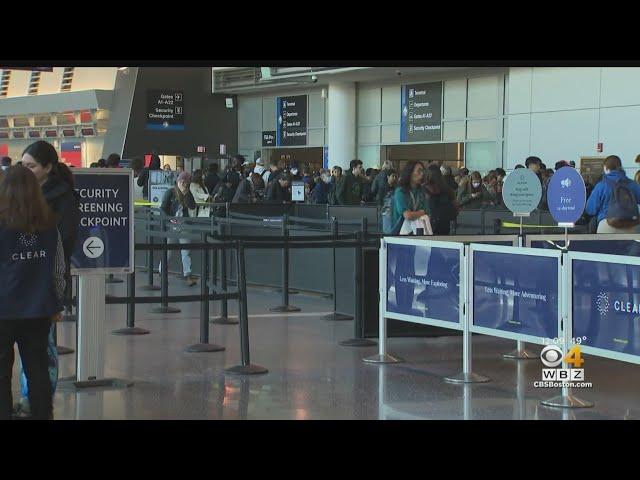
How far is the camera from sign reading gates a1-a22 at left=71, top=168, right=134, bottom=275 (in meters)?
8.95

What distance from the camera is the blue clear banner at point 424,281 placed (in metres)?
9.51

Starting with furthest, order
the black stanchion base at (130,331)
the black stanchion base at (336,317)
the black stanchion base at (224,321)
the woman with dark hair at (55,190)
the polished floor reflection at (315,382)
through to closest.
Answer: the black stanchion base at (336,317), the black stanchion base at (224,321), the black stanchion base at (130,331), the polished floor reflection at (315,382), the woman with dark hair at (55,190)

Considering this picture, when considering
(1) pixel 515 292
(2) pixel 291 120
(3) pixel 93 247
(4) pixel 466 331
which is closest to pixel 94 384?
(3) pixel 93 247

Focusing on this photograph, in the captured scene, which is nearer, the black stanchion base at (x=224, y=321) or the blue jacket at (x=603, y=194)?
the black stanchion base at (x=224, y=321)

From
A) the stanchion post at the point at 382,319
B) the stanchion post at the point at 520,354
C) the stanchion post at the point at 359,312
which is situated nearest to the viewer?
the stanchion post at the point at 382,319

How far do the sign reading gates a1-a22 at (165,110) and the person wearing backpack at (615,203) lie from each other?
81.5 feet

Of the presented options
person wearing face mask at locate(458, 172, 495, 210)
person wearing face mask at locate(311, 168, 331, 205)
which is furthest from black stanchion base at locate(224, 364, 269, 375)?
person wearing face mask at locate(311, 168, 331, 205)

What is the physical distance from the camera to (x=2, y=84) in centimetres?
4959

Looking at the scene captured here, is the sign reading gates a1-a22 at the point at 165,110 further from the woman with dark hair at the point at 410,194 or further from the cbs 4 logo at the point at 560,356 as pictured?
the cbs 4 logo at the point at 560,356

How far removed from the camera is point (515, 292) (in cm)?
880

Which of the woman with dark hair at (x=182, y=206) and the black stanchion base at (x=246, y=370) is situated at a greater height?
the woman with dark hair at (x=182, y=206)

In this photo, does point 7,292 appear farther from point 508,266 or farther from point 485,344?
point 485,344

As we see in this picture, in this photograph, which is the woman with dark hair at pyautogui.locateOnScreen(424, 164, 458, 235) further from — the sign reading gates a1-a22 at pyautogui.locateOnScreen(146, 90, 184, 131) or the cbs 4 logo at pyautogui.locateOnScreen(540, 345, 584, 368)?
the sign reading gates a1-a22 at pyautogui.locateOnScreen(146, 90, 184, 131)

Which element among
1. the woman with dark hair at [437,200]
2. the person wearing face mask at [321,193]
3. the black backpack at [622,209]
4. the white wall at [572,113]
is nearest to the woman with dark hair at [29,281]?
the woman with dark hair at [437,200]
